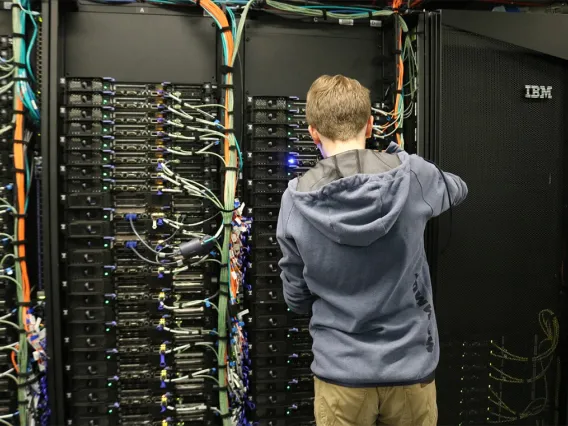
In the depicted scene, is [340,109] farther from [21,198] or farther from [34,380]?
[34,380]

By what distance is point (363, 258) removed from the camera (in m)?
1.15

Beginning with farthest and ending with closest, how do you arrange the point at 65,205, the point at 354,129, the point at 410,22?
the point at 410,22
the point at 65,205
the point at 354,129

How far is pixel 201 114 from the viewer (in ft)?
6.91

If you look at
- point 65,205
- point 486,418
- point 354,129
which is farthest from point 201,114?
point 486,418

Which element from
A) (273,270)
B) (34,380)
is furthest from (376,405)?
(34,380)

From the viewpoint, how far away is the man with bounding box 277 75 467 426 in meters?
1.11

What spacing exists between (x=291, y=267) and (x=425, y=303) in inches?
17.4

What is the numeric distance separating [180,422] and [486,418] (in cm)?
171

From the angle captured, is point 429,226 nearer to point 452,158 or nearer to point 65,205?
point 452,158

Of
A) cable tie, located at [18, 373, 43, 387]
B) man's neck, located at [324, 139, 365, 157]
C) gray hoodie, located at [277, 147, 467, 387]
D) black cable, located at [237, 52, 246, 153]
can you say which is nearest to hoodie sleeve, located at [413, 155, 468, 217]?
gray hoodie, located at [277, 147, 467, 387]

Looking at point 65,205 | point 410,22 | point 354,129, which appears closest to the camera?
point 354,129

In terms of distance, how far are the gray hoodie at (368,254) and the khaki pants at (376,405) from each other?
38mm

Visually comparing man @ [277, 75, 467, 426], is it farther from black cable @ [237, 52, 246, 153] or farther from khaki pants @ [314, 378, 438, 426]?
black cable @ [237, 52, 246, 153]

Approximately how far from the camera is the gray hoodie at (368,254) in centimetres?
110
